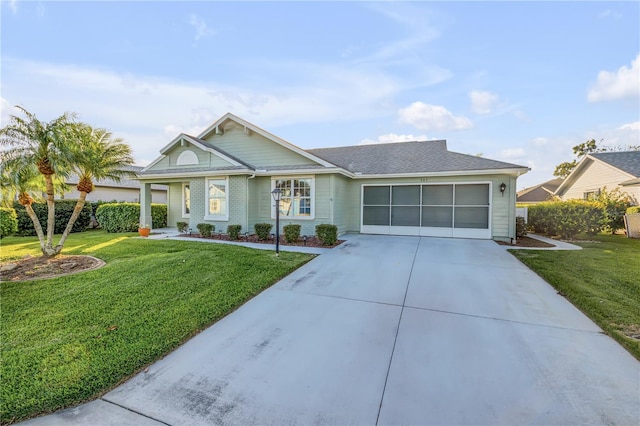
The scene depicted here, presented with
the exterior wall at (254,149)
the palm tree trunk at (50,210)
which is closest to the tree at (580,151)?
the exterior wall at (254,149)

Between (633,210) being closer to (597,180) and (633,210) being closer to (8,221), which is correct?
(597,180)

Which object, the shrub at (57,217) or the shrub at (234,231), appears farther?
the shrub at (57,217)

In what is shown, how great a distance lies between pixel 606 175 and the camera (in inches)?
685

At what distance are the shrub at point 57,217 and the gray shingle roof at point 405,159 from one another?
12952 millimetres

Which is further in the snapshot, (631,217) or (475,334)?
(631,217)

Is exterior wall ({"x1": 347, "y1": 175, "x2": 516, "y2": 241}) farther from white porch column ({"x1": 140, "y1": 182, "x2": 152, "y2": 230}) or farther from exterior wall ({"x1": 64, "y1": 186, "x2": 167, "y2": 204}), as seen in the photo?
exterior wall ({"x1": 64, "y1": 186, "x2": 167, "y2": 204})

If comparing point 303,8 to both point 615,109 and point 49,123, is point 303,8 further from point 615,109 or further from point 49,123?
point 615,109

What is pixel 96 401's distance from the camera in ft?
8.25

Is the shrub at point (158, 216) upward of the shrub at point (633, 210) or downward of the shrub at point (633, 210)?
downward

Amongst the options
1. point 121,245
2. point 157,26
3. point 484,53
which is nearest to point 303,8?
point 157,26

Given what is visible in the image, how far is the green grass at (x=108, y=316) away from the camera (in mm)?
2693

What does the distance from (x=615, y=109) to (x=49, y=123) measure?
80.3ft

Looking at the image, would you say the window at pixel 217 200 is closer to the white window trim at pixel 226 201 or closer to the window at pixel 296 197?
the white window trim at pixel 226 201

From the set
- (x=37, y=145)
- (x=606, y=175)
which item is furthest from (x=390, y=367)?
(x=606, y=175)
